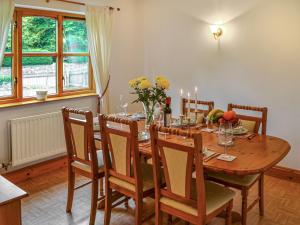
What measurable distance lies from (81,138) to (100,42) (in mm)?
2055

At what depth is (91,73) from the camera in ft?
15.7

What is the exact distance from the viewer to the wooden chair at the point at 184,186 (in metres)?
2.11

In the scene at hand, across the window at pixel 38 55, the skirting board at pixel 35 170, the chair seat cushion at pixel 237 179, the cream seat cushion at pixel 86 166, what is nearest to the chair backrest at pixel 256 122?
the chair seat cushion at pixel 237 179

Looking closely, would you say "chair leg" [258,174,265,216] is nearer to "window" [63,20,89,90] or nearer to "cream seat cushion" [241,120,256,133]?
"cream seat cushion" [241,120,256,133]

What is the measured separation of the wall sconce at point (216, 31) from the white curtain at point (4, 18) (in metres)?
2.44

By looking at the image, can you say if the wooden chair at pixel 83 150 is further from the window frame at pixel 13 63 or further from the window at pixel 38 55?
the window at pixel 38 55

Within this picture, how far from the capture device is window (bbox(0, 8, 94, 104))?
3.82 m

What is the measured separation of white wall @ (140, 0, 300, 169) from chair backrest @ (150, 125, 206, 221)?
2211 millimetres

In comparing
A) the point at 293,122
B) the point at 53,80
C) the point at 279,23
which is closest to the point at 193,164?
the point at 293,122

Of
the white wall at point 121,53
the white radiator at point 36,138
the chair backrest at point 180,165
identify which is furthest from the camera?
the white wall at point 121,53

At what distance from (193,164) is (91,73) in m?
3.01

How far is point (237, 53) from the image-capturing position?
4230 mm

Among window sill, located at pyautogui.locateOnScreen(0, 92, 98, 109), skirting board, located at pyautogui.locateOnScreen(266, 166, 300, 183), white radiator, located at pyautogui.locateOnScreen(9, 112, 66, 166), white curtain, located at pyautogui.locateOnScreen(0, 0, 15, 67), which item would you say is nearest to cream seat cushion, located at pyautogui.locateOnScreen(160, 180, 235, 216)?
skirting board, located at pyautogui.locateOnScreen(266, 166, 300, 183)

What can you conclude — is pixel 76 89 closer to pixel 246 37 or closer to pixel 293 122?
pixel 246 37
